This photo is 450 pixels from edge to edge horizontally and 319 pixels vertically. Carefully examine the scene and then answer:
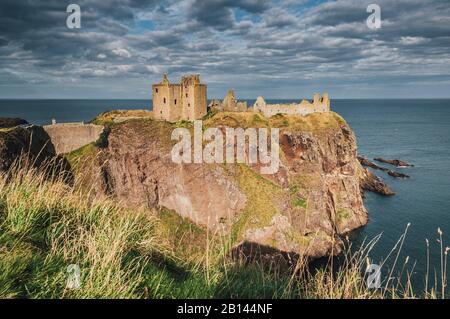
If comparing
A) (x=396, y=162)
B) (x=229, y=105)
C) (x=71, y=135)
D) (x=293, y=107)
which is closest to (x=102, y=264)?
(x=71, y=135)

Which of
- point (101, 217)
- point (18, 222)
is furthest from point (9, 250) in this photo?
point (101, 217)

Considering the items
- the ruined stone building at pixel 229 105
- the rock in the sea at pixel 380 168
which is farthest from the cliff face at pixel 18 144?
the rock in the sea at pixel 380 168

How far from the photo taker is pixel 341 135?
8794 cm

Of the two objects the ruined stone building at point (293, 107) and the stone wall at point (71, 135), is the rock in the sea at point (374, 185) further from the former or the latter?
the stone wall at point (71, 135)

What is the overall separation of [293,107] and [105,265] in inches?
3433

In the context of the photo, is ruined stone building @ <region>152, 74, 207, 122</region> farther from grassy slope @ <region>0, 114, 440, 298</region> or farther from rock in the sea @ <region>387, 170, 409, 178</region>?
rock in the sea @ <region>387, 170, 409, 178</region>

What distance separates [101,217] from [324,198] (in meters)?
70.5

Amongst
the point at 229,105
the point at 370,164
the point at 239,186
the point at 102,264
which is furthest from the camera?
the point at 370,164

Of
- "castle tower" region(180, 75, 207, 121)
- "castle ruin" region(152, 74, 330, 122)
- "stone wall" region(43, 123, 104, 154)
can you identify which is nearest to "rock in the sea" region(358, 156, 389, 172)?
"castle ruin" region(152, 74, 330, 122)

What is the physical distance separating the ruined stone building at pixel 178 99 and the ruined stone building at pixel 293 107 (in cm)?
1840

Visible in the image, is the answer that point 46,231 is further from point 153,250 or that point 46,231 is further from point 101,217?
point 153,250

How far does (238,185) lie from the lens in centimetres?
6356

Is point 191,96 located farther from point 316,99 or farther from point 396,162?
point 396,162

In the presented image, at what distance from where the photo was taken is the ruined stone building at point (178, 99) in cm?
7369
